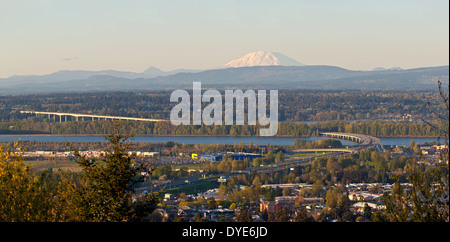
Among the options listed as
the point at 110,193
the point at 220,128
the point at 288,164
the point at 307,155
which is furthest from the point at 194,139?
the point at 110,193

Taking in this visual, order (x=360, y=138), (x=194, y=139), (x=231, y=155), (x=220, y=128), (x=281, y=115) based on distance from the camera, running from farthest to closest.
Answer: (x=281, y=115), (x=220, y=128), (x=194, y=139), (x=360, y=138), (x=231, y=155)

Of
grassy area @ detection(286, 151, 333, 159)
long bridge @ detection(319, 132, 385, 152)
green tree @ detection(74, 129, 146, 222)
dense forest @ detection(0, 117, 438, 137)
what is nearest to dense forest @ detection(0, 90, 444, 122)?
dense forest @ detection(0, 117, 438, 137)

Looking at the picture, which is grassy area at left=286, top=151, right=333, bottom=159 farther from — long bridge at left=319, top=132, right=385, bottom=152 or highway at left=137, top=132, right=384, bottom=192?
long bridge at left=319, top=132, right=385, bottom=152

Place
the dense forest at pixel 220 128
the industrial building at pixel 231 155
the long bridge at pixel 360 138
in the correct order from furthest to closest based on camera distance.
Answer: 1. the dense forest at pixel 220 128
2. the long bridge at pixel 360 138
3. the industrial building at pixel 231 155

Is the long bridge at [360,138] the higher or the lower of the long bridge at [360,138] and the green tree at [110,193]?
the lower

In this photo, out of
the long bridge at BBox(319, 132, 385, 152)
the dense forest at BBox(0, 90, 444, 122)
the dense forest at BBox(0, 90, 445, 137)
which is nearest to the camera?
the long bridge at BBox(319, 132, 385, 152)

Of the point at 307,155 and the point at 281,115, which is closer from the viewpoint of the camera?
the point at 307,155

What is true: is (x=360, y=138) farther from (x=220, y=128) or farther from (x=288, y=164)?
(x=288, y=164)

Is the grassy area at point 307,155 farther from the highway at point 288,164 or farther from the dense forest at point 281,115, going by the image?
the dense forest at point 281,115

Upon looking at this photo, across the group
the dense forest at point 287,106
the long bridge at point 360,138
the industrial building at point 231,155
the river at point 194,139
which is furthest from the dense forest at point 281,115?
the industrial building at point 231,155

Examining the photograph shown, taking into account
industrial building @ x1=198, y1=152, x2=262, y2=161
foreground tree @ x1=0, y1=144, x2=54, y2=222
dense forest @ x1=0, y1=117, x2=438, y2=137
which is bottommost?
dense forest @ x1=0, y1=117, x2=438, y2=137
